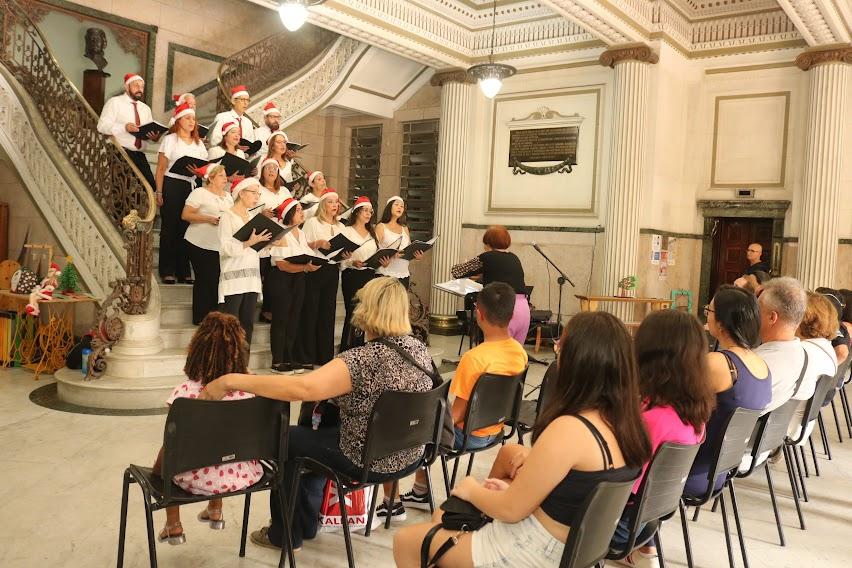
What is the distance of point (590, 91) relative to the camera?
9.77m

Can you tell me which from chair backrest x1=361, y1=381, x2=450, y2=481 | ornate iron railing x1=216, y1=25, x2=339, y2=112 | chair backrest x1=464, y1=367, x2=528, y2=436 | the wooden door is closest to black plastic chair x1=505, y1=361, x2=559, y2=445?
chair backrest x1=464, y1=367, x2=528, y2=436

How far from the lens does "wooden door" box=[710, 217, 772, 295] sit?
9.66 meters

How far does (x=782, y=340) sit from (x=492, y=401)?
1.40 meters

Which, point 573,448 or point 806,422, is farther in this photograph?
point 806,422

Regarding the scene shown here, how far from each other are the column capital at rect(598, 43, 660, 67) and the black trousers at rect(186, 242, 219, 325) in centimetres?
585

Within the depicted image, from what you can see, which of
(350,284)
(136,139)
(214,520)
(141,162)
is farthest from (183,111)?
(214,520)

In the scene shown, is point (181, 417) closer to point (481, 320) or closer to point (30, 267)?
point (481, 320)

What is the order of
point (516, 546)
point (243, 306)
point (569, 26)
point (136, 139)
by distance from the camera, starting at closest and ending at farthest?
1. point (516, 546)
2. point (243, 306)
3. point (136, 139)
4. point (569, 26)

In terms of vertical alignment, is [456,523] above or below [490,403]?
below

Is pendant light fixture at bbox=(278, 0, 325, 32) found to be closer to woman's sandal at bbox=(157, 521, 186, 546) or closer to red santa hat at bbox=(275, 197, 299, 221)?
red santa hat at bbox=(275, 197, 299, 221)

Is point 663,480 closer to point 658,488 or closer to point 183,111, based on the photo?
point 658,488

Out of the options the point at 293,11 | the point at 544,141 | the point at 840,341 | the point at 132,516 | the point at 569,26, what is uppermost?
the point at 569,26

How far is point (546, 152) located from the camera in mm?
10125

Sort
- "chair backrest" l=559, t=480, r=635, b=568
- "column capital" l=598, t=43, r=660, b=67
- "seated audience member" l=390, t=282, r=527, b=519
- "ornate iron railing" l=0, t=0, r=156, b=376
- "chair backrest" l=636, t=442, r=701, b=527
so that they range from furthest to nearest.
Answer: "column capital" l=598, t=43, r=660, b=67 → "ornate iron railing" l=0, t=0, r=156, b=376 → "seated audience member" l=390, t=282, r=527, b=519 → "chair backrest" l=636, t=442, r=701, b=527 → "chair backrest" l=559, t=480, r=635, b=568
